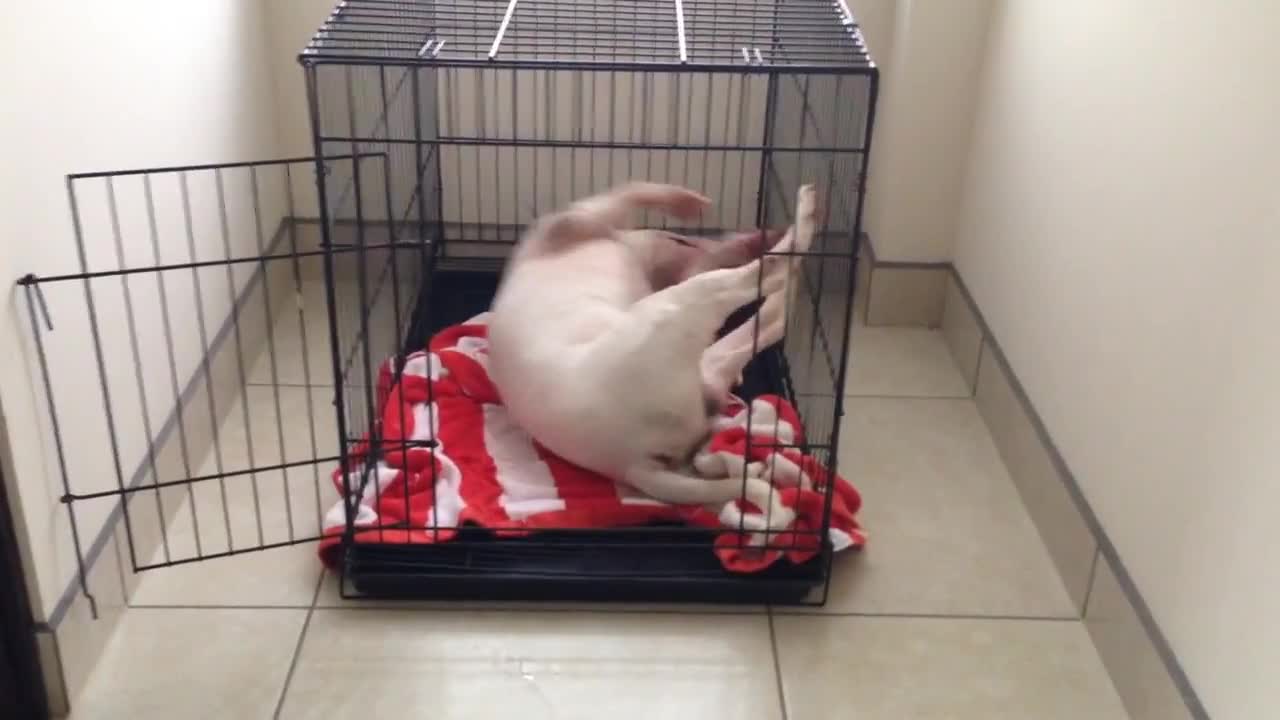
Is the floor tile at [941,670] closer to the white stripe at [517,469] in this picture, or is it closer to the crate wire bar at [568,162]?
the crate wire bar at [568,162]

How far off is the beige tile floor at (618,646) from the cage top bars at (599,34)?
0.56 m

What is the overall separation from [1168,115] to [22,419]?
1283 mm

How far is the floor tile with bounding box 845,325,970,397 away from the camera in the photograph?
224cm

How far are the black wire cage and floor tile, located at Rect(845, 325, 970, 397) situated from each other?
0.31 feet

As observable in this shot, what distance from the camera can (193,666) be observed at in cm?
154

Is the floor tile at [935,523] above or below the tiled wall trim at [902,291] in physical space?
below

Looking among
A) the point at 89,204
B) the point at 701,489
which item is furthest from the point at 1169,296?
the point at 89,204

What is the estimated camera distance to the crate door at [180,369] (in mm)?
1471

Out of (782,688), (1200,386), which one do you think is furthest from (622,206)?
(1200,386)

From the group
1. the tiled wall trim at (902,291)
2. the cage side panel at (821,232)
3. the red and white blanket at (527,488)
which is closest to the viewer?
the red and white blanket at (527,488)

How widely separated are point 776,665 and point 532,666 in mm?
292

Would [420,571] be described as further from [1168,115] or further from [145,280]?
[1168,115]

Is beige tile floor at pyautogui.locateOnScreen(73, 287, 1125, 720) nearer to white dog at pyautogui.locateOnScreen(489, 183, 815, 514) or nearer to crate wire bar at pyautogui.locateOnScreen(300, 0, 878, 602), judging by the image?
crate wire bar at pyautogui.locateOnScreen(300, 0, 878, 602)

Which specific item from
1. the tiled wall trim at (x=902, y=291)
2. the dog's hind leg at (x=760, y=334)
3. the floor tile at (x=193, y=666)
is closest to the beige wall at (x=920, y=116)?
the tiled wall trim at (x=902, y=291)
